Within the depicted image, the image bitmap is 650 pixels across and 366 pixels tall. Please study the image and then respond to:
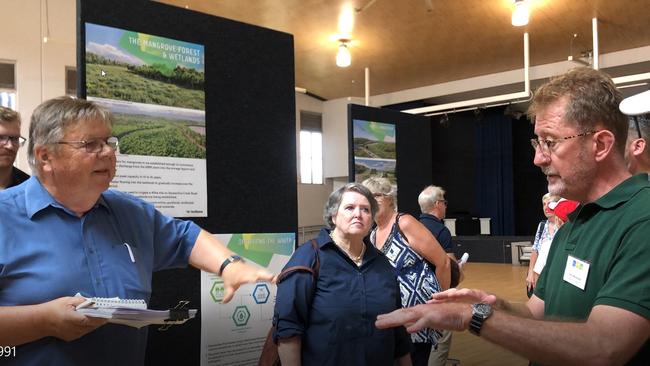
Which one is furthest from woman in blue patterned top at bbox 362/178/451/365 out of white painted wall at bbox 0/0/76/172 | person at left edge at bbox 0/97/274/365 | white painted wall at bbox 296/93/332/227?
white painted wall at bbox 296/93/332/227

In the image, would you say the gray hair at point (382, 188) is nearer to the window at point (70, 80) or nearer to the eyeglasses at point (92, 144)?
the eyeglasses at point (92, 144)

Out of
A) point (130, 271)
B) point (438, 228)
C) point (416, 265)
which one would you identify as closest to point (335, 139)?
point (438, 228)

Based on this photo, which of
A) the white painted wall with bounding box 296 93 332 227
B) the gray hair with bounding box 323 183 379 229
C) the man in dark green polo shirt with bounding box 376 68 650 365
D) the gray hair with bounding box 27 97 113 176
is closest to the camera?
the man in dark green polo shirt with bounding box 376 68 650 365

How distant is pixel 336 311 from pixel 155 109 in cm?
122

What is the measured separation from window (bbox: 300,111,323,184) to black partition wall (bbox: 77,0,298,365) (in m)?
13.4

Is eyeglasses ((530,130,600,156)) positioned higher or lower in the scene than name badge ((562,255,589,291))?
higher

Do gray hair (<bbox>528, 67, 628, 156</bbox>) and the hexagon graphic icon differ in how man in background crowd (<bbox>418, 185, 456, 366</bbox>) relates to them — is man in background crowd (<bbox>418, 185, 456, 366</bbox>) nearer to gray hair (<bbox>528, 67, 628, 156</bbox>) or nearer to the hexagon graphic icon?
the hexagon graphic icon

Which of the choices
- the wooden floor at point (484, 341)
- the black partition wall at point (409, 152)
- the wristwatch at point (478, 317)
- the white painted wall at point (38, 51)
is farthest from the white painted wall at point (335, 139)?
the wristwatch at point (478, 317)

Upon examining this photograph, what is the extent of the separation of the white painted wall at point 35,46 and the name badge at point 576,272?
972cm

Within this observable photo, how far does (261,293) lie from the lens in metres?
2.75

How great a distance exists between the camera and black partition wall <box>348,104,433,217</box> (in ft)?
18.2

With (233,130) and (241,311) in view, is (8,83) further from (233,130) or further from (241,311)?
(241,311)

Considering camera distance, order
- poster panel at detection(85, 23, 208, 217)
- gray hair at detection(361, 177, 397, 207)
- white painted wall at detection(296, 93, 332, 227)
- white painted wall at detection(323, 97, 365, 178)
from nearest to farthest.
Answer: poster panel at detection(85, 23, 208, 217)
gray hair at detection(361, 177, 397, 207)
white painted wall at detection(296, 93, 332, 227)
white painted wall at detection(323, 97, 365, 178)

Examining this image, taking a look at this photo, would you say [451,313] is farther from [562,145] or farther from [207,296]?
[207,296]
